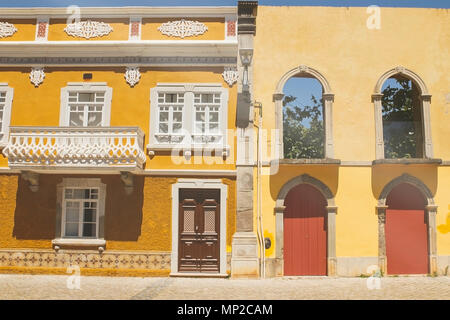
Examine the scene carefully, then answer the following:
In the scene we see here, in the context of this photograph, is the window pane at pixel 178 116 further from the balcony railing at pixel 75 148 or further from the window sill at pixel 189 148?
the balcony railing at pixel 75 148

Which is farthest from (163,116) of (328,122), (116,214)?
(328,122)

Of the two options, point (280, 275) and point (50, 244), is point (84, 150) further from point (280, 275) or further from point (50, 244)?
point (280, 275)

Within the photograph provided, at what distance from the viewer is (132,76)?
12.6m

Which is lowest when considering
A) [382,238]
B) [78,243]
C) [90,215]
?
[78,243]

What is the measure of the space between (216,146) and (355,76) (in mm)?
4658

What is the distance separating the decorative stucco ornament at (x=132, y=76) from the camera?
12609mm

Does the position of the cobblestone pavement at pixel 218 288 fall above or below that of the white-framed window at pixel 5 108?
below

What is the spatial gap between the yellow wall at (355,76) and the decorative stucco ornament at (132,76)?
138 inches

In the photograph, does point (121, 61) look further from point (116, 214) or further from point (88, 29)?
point (116, 214)

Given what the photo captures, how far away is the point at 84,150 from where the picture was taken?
37.6 feet

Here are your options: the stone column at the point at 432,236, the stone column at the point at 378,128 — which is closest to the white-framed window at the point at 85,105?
the stone column at the point at 378,128

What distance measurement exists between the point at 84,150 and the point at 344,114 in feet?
24.5

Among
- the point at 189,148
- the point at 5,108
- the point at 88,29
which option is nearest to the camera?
the point at 189,148
